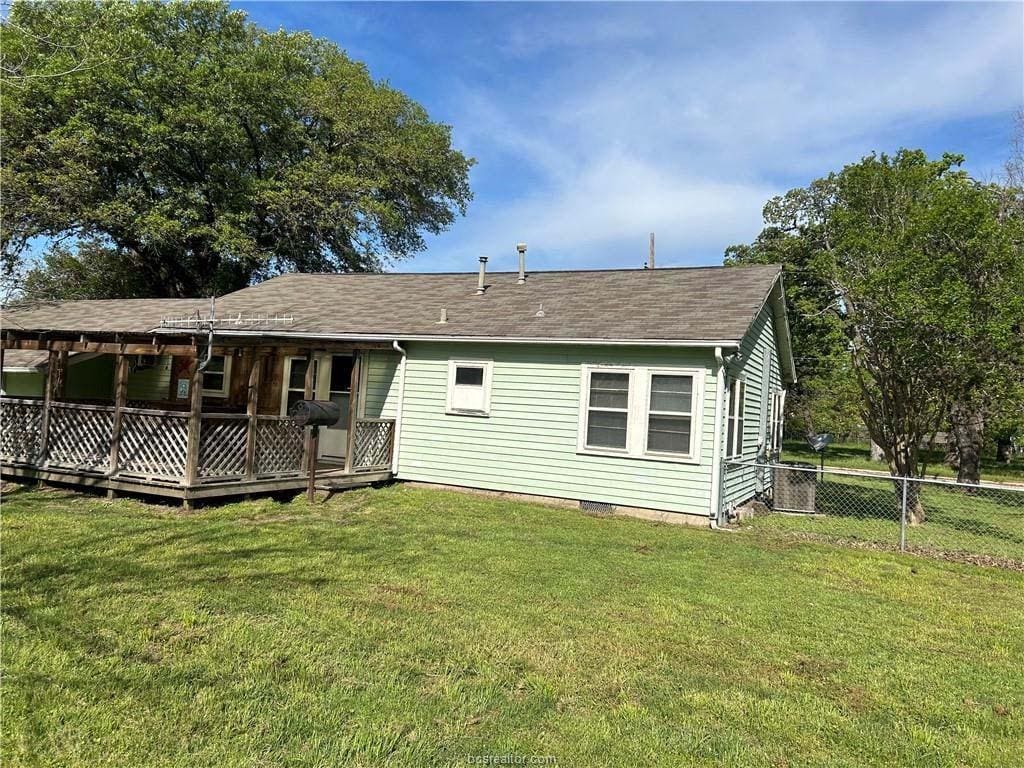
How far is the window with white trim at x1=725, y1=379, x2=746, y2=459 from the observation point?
10227 mm

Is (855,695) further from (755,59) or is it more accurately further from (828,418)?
(828,418)

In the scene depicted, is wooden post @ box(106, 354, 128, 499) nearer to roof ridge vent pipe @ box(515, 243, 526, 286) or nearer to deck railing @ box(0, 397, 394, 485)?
deck railing @ box(0, 397, 394, 485)

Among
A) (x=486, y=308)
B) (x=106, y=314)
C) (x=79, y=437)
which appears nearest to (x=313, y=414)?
(x=79, y=437)

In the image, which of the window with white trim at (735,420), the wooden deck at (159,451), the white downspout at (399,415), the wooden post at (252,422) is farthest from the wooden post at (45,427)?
the window with white trim at (735,420)

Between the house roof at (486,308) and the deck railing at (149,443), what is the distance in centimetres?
158

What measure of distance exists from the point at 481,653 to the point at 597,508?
6.12m

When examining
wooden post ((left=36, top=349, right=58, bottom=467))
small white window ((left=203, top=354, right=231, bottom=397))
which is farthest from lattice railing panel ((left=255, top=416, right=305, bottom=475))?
small white window ((left=203, top=354, right=231, bottom=397))

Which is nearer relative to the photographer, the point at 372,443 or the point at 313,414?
the point at 313,414

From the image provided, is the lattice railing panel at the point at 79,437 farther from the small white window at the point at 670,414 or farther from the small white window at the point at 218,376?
the small white window at the point at 670,414

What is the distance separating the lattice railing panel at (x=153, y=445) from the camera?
898 centimetres

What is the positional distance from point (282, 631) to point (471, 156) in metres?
32.0

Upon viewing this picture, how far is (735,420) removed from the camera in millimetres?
10719

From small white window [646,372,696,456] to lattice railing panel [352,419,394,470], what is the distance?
482 cm

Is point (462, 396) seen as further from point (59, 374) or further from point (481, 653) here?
point (481, 653)
